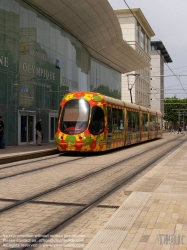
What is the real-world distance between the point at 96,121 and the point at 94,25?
1816 centimetres

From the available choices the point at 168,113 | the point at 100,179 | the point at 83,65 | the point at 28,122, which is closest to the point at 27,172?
the point at 100,179

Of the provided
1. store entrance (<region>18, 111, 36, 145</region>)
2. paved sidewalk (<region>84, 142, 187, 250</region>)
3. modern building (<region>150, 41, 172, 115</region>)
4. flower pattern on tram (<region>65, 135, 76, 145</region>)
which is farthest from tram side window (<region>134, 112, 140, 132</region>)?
modern building (<region>150, 41, 172, 115</region>)

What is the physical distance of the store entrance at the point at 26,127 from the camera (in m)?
23.9

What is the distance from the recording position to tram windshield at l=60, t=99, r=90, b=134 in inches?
706

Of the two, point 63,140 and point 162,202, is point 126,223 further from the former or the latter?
point 63,140

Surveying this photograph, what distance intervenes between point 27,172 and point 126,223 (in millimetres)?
7166

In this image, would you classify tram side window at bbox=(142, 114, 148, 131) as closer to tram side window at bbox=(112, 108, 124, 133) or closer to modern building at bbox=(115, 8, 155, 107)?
tram side window at bbox=(112, 108, 124, 133)

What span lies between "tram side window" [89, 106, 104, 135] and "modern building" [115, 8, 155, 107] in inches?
1704

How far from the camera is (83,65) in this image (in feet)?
122

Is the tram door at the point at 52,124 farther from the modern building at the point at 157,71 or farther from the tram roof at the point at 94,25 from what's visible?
the modern building at the point at 157,71

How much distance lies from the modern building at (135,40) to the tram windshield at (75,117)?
142ft

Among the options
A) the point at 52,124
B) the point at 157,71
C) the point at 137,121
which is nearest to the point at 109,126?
the point at 137,121

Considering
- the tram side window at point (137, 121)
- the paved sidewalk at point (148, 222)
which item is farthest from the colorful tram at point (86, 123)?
the paved sidewalk at point (148, 222)

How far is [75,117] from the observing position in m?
18.2
